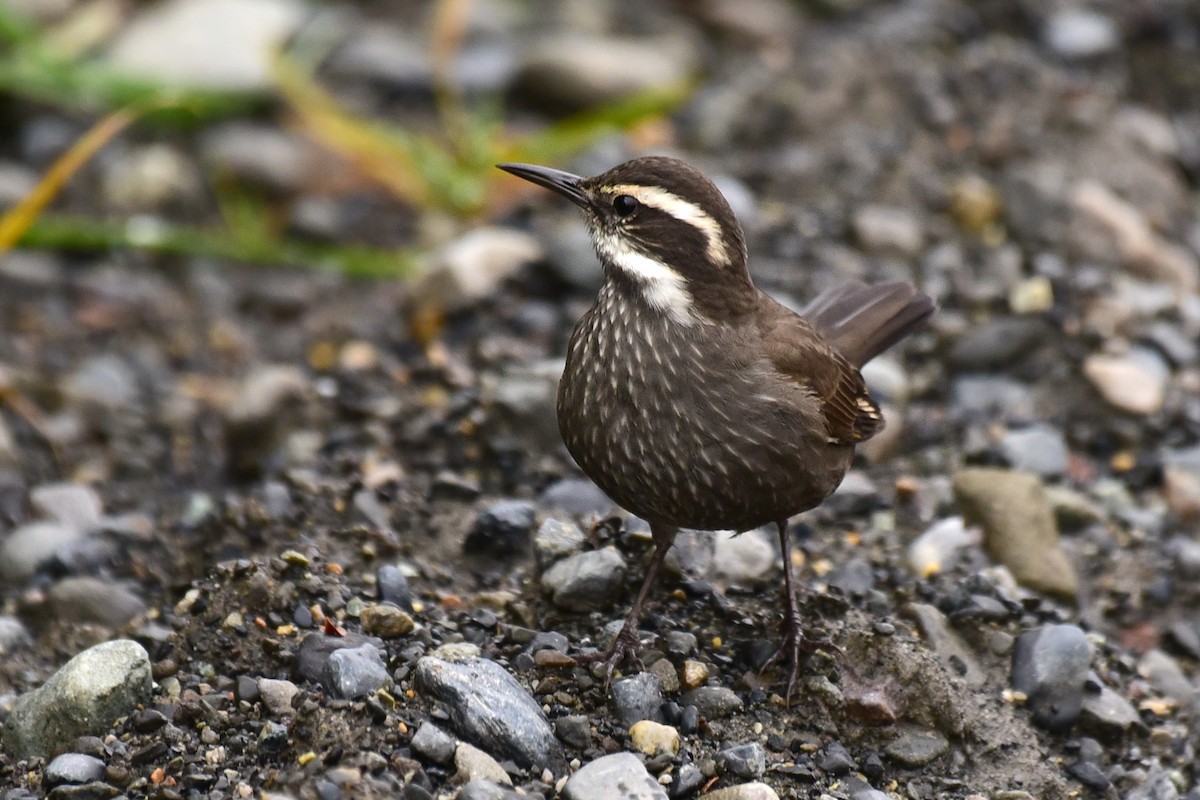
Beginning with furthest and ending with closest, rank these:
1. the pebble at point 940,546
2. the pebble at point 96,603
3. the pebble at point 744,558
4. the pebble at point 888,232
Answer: the pebble at point 888,232
the pebble at point 940,546
the pebble at point 744,558
the pebble at point 96,603

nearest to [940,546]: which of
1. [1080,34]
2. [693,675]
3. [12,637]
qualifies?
[693,675]

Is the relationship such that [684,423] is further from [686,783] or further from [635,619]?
[686,783]

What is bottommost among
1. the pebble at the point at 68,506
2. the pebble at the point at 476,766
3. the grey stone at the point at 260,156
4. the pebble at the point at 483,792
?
the pebble at the point at 68,506

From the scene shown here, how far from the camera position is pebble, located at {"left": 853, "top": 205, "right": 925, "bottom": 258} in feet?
30.1

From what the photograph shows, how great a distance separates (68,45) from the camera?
10.8 m

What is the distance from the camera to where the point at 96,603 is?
649 cm

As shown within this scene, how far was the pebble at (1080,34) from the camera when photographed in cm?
1106

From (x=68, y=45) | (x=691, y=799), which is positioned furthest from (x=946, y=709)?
(x=68, y=45)

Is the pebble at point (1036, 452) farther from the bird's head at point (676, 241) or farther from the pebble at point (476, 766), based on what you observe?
the pebble at point (476, 766)

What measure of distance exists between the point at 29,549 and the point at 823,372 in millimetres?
3566

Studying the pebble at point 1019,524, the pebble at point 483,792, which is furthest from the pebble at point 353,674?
the pebble at point 1019,524

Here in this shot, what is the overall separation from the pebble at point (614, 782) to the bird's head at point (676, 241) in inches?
64.6

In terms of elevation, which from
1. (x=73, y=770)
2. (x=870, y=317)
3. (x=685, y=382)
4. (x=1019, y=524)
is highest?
(x=685, y=382)

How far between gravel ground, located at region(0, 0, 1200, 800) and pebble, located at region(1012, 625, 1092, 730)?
14 millimetres
